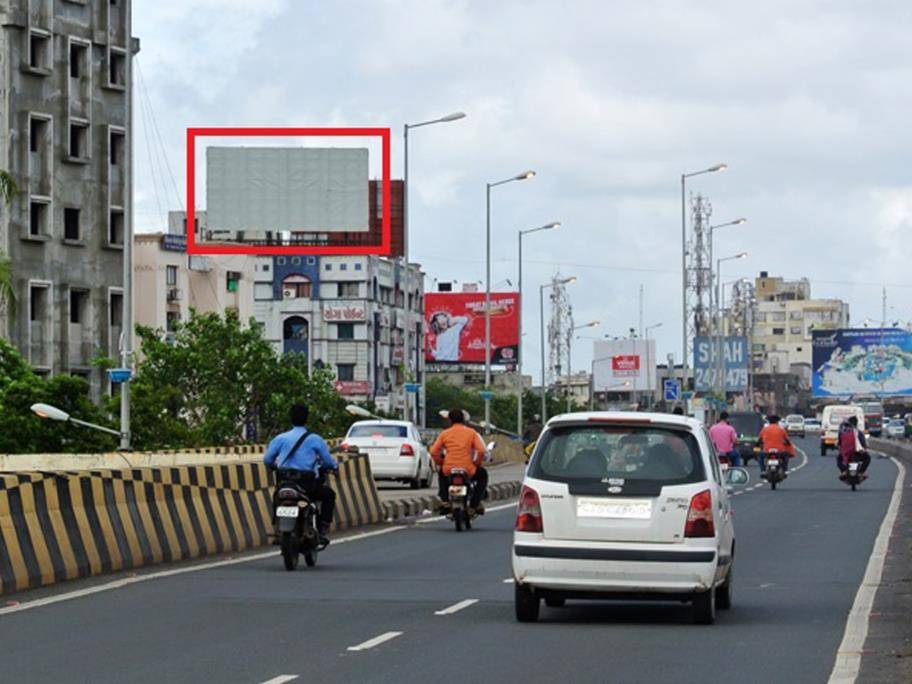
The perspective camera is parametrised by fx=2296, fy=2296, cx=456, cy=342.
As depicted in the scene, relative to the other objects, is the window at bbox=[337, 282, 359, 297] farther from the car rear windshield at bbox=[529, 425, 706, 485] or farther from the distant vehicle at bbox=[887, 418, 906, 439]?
the car rear windshield at bbox=[529, 425, 706, 485]

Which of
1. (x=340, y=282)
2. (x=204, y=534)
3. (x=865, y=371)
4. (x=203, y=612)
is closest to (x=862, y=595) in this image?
(x=203, y=612)

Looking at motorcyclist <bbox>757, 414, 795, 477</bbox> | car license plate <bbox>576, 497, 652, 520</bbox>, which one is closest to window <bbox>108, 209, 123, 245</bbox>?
motorcyclist <bbox>757, 414, 795, 477</bbox>

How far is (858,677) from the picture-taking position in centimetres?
1312

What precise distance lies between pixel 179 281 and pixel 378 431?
264 feet

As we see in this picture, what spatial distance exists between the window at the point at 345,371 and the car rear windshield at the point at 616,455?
478 feet

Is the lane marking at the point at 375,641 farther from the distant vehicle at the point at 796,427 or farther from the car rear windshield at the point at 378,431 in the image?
the distant vehicle at the point at 796,427

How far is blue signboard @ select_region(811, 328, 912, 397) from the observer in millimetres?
136875

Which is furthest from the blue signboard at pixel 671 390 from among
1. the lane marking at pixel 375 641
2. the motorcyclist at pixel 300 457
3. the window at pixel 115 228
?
the lane marking at pixel 375 641

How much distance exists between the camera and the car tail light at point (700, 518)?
15875 mm

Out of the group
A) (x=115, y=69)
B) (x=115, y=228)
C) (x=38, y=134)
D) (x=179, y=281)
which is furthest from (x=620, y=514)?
(x=179, y=281)

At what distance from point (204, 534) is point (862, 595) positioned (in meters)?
7.83

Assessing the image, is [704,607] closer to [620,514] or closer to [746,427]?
[620,514]

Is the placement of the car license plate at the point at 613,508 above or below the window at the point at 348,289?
below

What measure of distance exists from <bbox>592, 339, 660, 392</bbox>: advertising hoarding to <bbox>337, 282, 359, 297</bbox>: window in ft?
83.7
